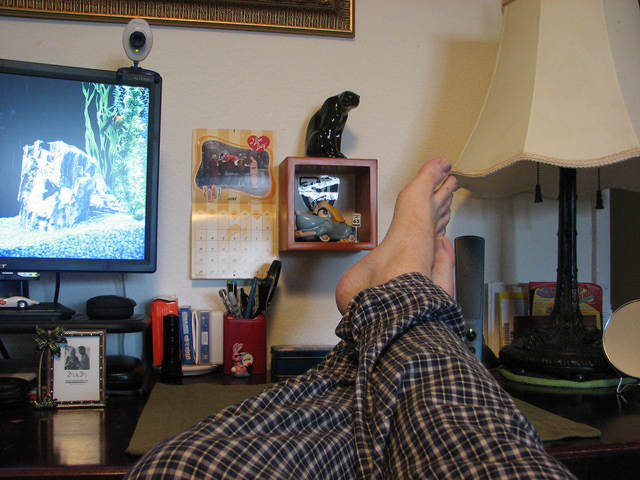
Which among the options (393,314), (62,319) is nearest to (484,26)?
(393,314)

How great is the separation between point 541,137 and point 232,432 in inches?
28.1

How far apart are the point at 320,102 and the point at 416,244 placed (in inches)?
17.9

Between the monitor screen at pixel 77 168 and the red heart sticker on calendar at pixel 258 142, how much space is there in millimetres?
238

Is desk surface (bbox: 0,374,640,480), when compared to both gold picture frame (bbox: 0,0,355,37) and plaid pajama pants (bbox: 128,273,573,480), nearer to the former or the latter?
plaid pajama pants (bbox: 128,273,573,480)

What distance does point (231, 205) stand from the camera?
119 centimetres

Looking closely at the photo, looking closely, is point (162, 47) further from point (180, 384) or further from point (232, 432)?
point (232, 432)

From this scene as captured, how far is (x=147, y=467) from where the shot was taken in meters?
0.39

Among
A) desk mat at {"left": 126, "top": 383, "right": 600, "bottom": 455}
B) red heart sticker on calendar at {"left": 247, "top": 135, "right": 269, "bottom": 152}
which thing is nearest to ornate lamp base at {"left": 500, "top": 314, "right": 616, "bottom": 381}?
desk mat at {"left": 126, "top": 383, "right": 600, "bottom": 455}

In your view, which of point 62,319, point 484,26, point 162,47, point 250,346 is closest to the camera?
point 62,319

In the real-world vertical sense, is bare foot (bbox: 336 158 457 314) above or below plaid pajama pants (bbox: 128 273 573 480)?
above

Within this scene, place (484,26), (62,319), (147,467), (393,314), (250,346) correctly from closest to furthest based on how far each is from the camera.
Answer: (147,467) → (393,314) → (62,319) → (250,346) → (484,26)

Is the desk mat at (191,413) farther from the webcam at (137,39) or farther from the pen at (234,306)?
the webcam at (137,39)

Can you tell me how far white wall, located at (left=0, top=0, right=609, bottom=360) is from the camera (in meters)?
1.17

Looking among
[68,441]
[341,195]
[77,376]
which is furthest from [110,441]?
[341,195]
